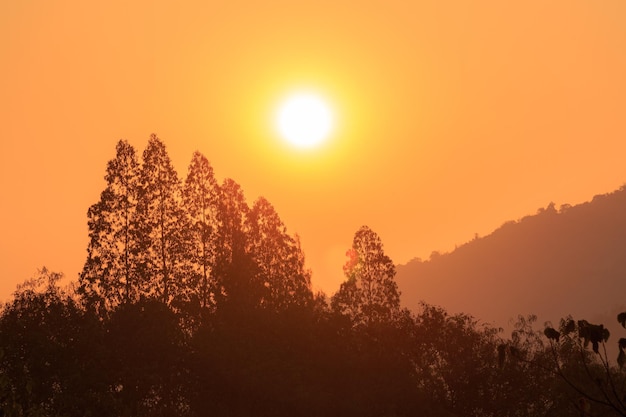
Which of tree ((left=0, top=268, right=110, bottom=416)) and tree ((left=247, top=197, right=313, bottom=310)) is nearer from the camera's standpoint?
tree ((left=0, top=268, right=110, bottom=416))

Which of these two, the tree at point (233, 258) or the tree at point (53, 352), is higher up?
the tree at point (233, 258)

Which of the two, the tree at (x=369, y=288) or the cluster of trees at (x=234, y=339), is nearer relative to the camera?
the cluster of trees at (x=234, y=339)

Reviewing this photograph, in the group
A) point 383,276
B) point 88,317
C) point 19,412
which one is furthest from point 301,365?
point 19,412

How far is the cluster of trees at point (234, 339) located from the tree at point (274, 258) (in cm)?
11

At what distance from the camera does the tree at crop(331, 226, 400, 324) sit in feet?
205

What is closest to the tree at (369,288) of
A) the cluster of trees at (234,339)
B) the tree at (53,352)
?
the cluster of trees at (234,339)

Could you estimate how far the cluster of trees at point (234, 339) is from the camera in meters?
50.7

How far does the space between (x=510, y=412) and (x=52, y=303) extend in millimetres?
34180

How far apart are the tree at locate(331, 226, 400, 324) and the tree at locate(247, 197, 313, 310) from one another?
11.5 feet

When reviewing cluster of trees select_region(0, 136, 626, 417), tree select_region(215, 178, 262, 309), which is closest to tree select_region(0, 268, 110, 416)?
cluster of trees select_region(0, 136, 626, 417)

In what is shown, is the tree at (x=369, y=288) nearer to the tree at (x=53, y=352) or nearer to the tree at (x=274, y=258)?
the tree at (x=274, y=258)

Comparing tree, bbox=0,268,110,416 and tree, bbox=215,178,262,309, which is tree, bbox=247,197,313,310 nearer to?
tree, bbox=215,178,262,309

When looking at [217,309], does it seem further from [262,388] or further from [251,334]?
[262,388]

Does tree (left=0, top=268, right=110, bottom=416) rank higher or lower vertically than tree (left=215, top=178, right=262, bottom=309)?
lower
